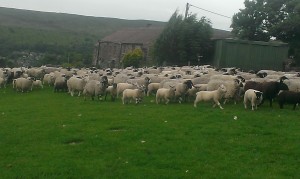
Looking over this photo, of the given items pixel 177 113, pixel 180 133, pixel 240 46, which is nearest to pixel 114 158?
pixel 180 133

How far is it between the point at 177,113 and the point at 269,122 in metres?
3.89

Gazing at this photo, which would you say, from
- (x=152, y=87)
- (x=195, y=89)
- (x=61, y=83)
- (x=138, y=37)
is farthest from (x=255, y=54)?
(x=138, y=37)

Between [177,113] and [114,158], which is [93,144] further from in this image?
[177,113]

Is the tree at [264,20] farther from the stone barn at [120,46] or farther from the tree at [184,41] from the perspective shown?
the stone barn at [120,46]

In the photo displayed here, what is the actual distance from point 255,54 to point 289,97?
3023cm

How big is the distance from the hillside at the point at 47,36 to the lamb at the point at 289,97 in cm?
5210

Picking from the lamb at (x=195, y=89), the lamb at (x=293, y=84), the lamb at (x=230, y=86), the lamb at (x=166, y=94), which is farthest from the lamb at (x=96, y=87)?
the lamb at (x=293, y=84)

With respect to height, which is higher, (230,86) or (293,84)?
(293,84)

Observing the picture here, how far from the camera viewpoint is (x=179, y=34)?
54.5 metres

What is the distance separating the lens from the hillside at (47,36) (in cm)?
8878

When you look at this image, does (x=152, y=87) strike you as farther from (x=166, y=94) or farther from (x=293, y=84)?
(x=293, y=84)

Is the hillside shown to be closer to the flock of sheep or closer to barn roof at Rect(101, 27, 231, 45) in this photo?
barn roof at Rect(101, 27, 231, 45)

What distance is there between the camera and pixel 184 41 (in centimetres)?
5378

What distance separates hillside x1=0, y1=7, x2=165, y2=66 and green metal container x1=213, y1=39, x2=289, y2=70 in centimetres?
3293
